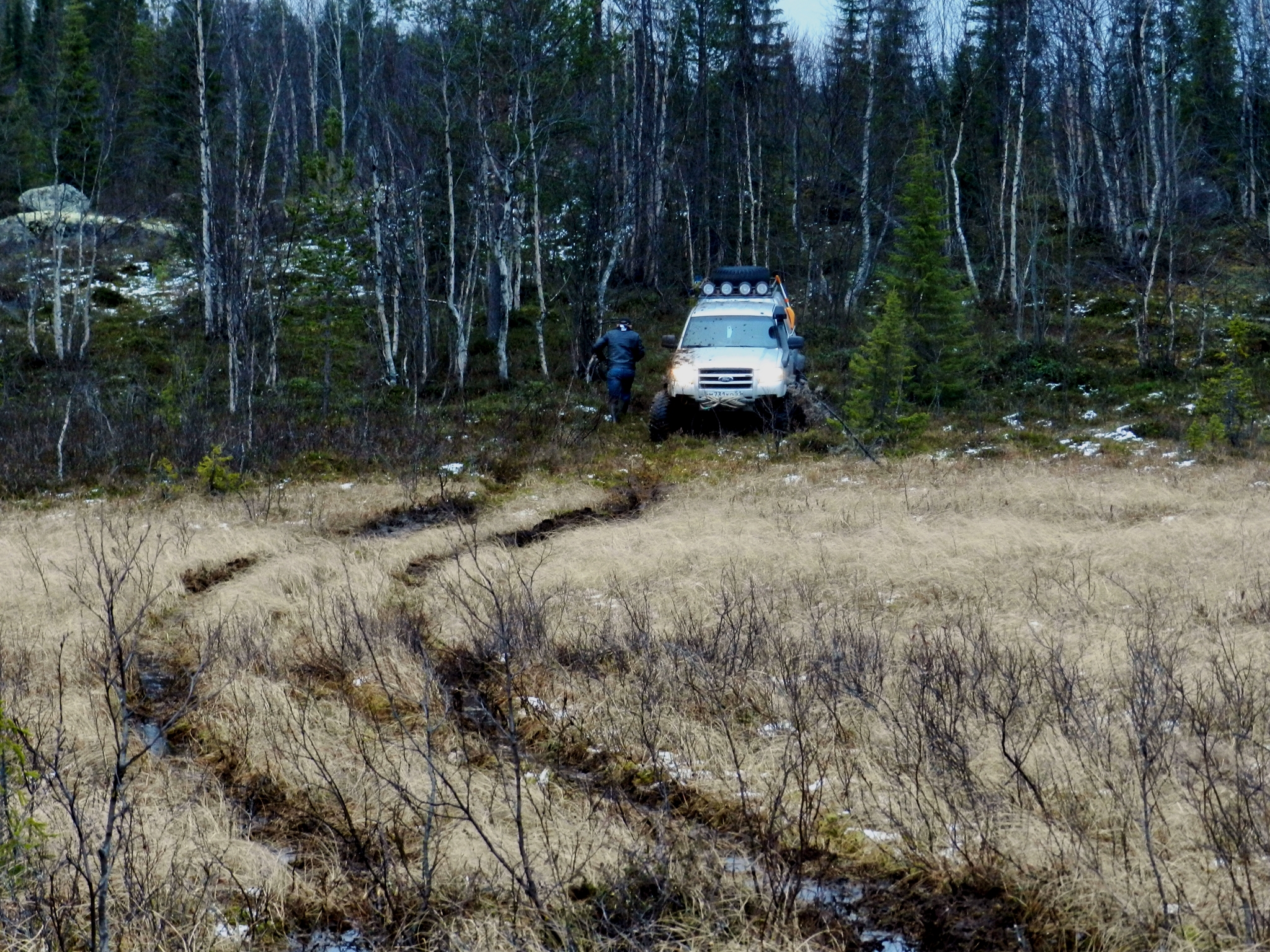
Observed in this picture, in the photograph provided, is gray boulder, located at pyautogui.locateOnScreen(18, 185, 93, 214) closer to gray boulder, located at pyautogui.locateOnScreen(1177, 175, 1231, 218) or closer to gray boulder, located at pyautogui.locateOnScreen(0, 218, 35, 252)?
gray boulder, located at pyautogui.locateOnScreen(0, 218, 35, 252)

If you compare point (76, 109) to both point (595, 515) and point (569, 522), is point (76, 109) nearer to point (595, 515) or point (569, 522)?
point (595, 515)

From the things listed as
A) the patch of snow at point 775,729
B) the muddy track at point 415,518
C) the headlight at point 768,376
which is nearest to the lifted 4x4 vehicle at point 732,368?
the headlight at point 768,376

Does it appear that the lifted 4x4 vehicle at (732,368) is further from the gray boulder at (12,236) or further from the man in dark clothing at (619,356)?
the gray boulder at (12,236)

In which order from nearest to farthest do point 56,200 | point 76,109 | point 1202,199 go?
point 56,200, point 76,109, point 1202,199

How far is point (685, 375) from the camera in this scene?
16844 millimetres

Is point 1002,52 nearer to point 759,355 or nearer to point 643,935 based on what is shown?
point 759,355

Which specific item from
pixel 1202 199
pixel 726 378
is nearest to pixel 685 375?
pixel 726 378

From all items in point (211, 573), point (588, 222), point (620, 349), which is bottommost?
point (211, 573)

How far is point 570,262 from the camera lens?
2369 centimetres

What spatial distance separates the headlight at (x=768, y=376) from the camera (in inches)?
658

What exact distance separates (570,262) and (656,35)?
1140 cm

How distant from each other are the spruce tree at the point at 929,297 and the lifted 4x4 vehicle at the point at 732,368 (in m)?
2.69

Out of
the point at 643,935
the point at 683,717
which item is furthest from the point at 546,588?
the point at 643,935

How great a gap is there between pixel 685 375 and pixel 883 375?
315 cm
